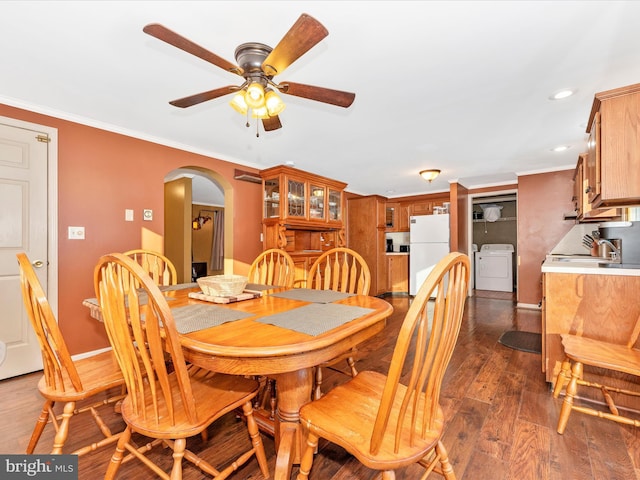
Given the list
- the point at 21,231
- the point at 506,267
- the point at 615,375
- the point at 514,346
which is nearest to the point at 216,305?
the point at 21,231

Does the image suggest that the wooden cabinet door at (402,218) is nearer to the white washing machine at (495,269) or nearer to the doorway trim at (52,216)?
the white washing machine at (495,269)

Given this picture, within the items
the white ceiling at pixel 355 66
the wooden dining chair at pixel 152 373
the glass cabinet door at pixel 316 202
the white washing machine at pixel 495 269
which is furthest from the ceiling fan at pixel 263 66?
the white washing machine at pixel 495 269

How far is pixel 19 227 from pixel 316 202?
3261 mm

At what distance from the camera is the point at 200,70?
6.24ft

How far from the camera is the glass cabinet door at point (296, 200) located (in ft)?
13.2

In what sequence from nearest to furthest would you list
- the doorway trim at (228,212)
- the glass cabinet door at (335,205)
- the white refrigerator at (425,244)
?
1. the doorway trim at (228,212)
2. the glass cabinet door at (335,205)
3. the white refrigerator at (425,244)

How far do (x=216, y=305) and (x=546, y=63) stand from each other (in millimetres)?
2472

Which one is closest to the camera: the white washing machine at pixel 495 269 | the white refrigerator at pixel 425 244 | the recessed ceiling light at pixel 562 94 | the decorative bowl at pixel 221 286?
the decorative bowl at pixel 221 286

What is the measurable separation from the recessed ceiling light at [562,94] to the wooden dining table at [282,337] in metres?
2.14

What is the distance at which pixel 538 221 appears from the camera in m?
4.54

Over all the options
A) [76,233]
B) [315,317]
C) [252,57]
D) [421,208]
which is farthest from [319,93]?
[421,208]

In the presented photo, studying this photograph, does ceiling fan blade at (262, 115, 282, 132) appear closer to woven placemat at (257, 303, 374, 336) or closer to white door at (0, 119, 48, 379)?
woven placemat at (257, 303, 374, 336)

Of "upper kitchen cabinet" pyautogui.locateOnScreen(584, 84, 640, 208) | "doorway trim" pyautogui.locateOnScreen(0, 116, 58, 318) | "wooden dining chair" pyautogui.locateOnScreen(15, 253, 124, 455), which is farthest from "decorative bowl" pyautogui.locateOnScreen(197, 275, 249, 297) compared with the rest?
"upper kitchen cabinet" pyautogui.locateOnScreen(584, 84, 640, 208)

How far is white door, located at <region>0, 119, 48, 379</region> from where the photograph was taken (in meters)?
2.28
